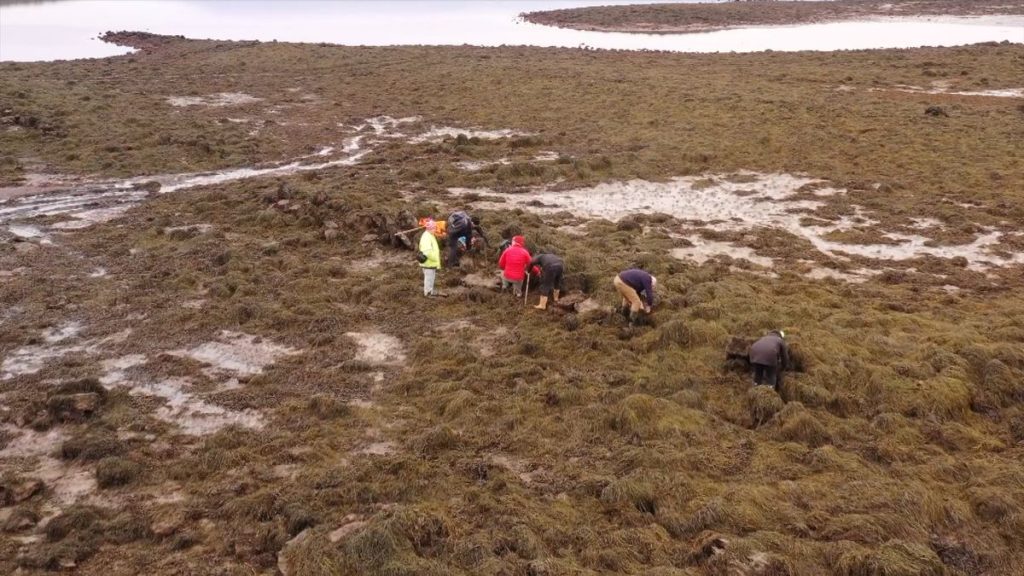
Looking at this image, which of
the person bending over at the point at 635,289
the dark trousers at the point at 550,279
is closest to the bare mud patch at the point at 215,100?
the dark trousers at the point at 550,279

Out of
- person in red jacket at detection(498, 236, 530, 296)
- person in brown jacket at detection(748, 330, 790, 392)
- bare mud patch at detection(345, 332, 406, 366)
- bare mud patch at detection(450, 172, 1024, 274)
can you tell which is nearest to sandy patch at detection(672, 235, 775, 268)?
bare mud patch at detection(450, 172, 1024, 274)

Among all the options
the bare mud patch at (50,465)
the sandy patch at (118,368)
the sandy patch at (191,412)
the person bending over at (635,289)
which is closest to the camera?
the bare mud patch at (50,465)

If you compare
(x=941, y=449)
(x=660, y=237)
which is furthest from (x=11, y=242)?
(x=941, y=449)

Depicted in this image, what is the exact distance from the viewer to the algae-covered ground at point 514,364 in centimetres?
799

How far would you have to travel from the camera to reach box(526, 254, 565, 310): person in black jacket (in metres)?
14.1

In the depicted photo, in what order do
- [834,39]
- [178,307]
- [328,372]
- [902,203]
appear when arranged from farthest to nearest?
1. [834,39]
2. [902,203]
3. [178,307]
4. [328,372]

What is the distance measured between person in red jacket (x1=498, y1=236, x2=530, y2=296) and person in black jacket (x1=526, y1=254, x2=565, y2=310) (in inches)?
6.4

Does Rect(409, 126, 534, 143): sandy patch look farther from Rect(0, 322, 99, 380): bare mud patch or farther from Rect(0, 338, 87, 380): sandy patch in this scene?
Rect(0, 338, 87, 380): sandy patch

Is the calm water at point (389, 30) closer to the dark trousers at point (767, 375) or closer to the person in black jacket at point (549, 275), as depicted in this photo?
the person in black jacket at point (549, 275)

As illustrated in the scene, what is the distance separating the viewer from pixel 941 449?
9719 mm

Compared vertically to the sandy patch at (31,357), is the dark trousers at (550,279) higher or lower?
higher

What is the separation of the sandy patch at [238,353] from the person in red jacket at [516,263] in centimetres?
454

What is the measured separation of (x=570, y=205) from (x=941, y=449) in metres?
13.3

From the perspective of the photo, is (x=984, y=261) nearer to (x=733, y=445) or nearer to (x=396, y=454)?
(x=733, y=445)
